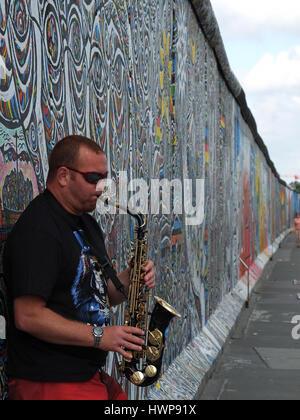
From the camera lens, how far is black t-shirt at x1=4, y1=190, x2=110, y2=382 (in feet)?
8.30

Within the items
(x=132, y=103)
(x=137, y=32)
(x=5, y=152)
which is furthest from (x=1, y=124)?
(x=137, y=32)

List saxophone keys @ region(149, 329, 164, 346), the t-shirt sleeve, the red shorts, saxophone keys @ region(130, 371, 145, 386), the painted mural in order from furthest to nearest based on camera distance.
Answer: saxophone keys @ region(149, 329, 164, 346) < saxophone keys @ region(130, 371, 145, 386) < the painted mural < the red shorts < the t-shirt sleeve

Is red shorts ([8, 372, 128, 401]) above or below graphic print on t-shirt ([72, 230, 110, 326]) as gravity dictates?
below

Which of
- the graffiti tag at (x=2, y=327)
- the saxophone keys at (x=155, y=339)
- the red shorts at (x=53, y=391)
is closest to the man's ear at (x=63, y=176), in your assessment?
the graffiti tag at (x=2, y=327)

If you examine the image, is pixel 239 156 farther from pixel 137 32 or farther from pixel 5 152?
pixel 5 152

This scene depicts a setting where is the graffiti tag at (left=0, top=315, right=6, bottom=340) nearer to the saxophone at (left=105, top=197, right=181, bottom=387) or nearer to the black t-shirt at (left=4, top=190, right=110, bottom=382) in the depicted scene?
the black t-shirt at (left=4, top=190, right=110, bottom=382)

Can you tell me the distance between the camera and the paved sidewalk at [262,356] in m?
6.75

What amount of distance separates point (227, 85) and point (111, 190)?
7.96 m

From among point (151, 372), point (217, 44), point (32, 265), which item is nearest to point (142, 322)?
point (151, 372)

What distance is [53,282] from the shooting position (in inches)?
101

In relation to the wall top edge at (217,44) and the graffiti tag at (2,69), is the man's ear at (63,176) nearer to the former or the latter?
the graffiti tag at (2,69)

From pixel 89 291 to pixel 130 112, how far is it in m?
2.30

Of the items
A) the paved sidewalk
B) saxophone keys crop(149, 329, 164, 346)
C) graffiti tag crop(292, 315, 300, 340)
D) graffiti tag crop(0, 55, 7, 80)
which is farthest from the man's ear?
graffiti tag crop(292, 315, 300, 340)

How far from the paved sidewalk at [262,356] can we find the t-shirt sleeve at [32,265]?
4323 millimetres
